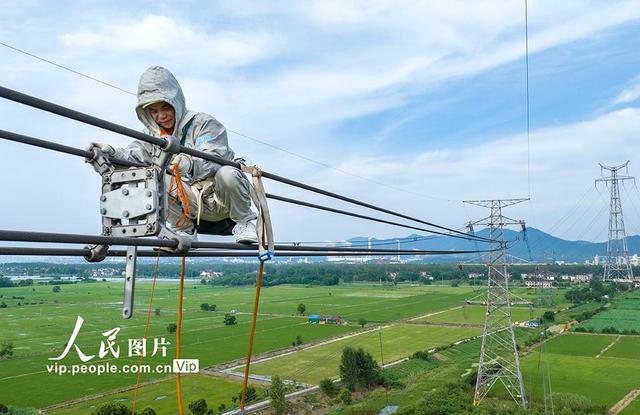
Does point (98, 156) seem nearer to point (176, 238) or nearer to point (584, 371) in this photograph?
point (176, 238)

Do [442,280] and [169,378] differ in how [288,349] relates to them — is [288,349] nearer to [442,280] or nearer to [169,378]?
[169,378]

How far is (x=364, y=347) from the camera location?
124 ft

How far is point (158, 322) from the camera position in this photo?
163ft

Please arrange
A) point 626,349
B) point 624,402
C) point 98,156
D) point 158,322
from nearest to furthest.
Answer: point 98,156
point 624,402
point 626,349
point 158,322

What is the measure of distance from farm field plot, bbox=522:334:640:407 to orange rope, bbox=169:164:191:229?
82.3 ft

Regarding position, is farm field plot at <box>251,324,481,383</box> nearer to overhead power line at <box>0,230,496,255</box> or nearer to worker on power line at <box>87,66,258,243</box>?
worker on power line at <box>87,66,258,243</box>

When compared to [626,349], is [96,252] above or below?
above

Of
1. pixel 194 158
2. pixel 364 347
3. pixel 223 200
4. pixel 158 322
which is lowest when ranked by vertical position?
pixel 364 347

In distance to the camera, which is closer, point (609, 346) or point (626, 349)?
point (626, 349)

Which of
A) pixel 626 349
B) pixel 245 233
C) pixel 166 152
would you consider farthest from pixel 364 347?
pixel 166 152

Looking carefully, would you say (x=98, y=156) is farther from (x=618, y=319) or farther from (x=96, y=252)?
(x=618, y=319)

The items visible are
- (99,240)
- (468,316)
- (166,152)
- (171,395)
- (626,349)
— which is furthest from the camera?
(468,316)

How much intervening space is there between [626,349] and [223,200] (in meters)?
40.9

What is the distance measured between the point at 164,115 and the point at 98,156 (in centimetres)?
78
